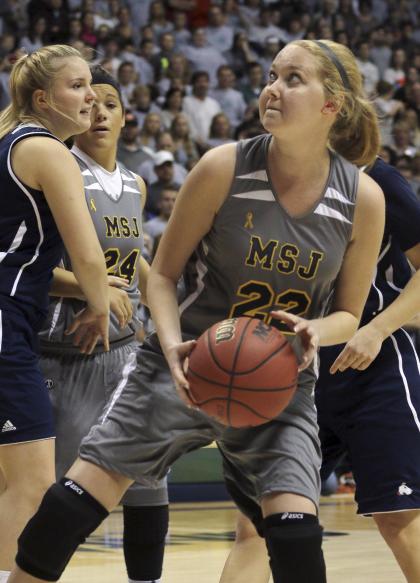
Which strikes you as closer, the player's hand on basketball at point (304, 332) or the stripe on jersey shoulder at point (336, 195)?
the player's hand on basketball at point (304, 332)

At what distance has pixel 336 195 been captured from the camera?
10.5ft

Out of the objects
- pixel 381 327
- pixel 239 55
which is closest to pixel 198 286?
pixel 381 327

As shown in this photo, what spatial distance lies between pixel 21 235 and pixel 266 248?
0.90 metres

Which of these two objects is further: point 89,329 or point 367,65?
point 367,65

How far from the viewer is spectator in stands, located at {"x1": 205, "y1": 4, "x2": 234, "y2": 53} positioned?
52.8ft

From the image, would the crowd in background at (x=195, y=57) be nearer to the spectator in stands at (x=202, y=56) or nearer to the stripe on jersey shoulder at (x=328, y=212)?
the spectator in stands at (x=202, y=56)

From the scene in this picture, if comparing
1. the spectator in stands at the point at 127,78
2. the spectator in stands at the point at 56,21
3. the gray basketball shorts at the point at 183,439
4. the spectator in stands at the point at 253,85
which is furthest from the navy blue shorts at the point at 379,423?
the spectator in stands at the point at 253,85

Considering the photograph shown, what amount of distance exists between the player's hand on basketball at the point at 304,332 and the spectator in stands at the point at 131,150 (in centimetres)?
895

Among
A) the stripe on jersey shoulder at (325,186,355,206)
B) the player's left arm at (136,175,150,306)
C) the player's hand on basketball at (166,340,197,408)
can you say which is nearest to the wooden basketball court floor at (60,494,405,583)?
the player's left arm at (136,175,150,306)

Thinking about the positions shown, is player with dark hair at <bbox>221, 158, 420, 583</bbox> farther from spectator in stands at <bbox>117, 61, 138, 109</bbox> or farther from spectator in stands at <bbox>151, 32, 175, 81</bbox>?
spectator in stands at <bbox>151, 32, 175, 81</bbox>

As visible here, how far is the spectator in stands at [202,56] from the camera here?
1524 centimetres

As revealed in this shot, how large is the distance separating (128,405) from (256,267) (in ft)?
1.78

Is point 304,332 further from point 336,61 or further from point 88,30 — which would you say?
point 88,30

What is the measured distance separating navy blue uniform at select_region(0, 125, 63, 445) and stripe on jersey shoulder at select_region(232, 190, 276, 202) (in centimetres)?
75
